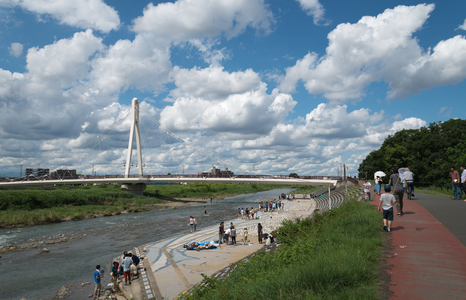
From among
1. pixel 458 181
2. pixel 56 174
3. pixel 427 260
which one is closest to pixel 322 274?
pixel 427 260

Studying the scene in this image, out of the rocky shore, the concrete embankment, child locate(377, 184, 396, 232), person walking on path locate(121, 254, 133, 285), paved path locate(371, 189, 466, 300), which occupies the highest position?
child locate(377, 184, 396, 232)

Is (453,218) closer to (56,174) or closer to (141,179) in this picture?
(141,179)

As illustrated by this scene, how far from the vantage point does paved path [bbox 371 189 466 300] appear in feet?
14.9

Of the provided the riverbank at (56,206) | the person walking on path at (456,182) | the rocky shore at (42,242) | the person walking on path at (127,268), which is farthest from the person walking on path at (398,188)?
the riverbank at (56,206)

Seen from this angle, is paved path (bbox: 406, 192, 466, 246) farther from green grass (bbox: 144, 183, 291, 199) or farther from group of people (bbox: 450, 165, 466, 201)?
green grass (bbox: 144, 183, 291, 199)

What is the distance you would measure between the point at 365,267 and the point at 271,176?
182 ft

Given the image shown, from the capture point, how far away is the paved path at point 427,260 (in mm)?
4555

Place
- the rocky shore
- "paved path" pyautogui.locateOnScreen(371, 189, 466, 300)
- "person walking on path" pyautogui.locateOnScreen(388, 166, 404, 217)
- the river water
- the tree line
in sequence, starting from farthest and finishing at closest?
the tree line < the rocky shore < the river water < "person walking on path" pyautogui.locateOnScreen(388, 166, 404, 217) < "paved path" pyautogui.locateOnScreen(371, 189, 466, 300)

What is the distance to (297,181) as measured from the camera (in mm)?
52781

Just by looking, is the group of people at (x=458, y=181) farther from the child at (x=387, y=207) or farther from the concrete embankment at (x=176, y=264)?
the concrete embankment at (x=176, y=264)

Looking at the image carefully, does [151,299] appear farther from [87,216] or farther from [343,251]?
[87,216]

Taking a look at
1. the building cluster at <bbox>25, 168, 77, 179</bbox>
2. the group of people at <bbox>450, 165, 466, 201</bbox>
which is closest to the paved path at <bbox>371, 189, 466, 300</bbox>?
the group of people at <bbox>450, 165, 466, 201</bbox>

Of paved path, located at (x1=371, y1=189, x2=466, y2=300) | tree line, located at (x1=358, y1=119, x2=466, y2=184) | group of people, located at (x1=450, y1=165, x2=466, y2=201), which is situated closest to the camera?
paved path, located at (x1=371, y1=189, x2=466, y2=300)

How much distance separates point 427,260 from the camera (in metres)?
5.94
